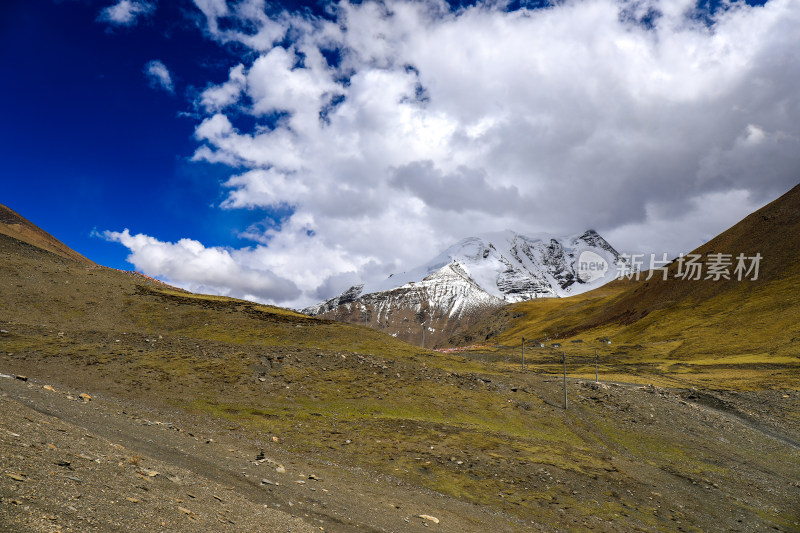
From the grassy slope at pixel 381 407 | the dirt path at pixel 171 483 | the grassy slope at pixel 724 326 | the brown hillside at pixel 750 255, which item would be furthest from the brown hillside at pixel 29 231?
the brown hillside at pixel 750 255

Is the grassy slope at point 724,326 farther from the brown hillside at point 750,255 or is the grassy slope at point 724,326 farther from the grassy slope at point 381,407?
the grassy slope at point 381,407

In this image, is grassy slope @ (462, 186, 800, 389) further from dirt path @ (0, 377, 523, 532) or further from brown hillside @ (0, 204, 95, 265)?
brown hillside @ (0, 204, 95, 265)

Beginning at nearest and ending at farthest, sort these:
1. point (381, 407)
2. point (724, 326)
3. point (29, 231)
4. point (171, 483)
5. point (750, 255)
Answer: point (171, 483)
point (381, 407)
point (724, 326)
point (29, 231)
point (750, 255)

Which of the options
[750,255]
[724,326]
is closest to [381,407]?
[724,326]

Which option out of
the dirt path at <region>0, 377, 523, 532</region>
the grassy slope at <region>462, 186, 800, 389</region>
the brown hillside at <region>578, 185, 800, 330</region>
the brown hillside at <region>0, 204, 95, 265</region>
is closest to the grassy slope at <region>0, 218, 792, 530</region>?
the dirt path at <region>0, 377, 523, 532</region>

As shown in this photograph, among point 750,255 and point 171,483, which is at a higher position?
point 750,255

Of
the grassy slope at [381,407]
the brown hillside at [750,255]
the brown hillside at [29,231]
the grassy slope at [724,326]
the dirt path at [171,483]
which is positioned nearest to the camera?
the dirt path at [171,483]

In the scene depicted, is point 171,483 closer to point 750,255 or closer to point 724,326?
point 724,326

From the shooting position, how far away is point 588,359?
118 m

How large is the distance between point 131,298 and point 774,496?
81.9 meters

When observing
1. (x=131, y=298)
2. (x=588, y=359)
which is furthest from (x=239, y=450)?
(x=588, y=359)

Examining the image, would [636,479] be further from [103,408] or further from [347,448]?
[103,408]

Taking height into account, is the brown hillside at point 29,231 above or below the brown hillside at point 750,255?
below

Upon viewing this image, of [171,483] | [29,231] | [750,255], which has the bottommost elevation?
[171,483]
